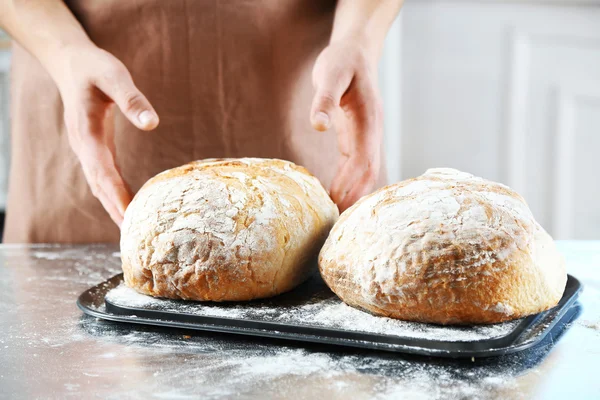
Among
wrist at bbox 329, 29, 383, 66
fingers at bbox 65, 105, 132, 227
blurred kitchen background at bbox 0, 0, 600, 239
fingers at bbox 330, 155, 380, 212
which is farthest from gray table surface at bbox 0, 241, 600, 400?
blurred kitchen background at bbox 0, 0, 600, 239

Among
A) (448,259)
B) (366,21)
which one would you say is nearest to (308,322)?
(448,259)

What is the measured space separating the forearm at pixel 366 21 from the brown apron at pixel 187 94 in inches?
5.5

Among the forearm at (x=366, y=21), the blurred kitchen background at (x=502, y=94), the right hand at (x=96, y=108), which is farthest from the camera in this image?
the blurred kitchen background at (x=502, y=94)

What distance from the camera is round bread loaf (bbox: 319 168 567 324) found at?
28.3 inches

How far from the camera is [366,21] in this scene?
1.34 m

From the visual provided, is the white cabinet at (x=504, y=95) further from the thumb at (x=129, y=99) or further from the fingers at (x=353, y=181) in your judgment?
the thumb at (x=129, y=99)

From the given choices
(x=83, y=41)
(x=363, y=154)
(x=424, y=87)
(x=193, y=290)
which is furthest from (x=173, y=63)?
(x=424, y=87)

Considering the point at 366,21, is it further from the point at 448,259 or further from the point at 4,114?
Result: the point at 4,114

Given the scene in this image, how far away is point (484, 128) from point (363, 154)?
1.36 metres

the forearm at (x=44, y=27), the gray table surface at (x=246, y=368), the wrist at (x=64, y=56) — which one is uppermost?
the forearm at (x=44, y=27)

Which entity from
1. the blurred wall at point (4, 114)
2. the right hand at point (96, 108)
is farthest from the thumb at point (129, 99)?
the blurred wall at point (4, 114)

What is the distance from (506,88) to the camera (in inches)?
95.0

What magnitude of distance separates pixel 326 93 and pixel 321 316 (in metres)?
0.45

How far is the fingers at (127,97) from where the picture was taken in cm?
108
